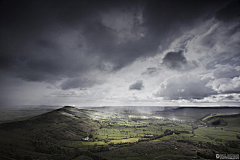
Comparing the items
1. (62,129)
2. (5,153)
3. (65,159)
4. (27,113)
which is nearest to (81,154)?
(65,159)

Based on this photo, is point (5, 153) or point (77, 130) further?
point (77, 130)

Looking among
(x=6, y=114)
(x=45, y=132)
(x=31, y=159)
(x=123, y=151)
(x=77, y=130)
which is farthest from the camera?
(x=77, y=130)

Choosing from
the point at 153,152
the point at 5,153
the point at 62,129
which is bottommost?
the point at 153,152

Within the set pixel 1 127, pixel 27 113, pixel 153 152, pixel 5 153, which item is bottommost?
pixel 153 152

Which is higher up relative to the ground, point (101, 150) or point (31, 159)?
point (31, 159)

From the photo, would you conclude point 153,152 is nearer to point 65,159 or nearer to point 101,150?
point 101,150

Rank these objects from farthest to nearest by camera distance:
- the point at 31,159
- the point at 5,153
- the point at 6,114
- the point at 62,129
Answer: the point at 62,129 → the point at 31,159 → the point at 5,153 → the point at 6,114

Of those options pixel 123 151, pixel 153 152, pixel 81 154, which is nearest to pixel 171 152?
pixel 153 152

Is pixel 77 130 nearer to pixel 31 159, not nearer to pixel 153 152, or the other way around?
pixel 31 159

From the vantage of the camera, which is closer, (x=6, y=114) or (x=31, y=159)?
(x=6, y=114)

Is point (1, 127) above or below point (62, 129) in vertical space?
above
